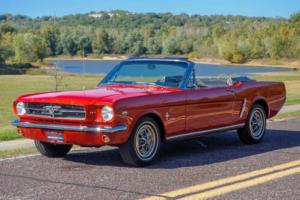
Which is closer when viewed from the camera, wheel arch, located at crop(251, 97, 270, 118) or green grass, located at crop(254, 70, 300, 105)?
wheel arch, located at crop(251, 97, 270, 118)

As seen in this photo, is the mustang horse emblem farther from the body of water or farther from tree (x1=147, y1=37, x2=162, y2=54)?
tree (x1=147, y1=37, x2=162, y2=54)

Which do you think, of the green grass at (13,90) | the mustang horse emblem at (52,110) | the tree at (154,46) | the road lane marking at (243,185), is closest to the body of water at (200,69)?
the tree at (154,46)

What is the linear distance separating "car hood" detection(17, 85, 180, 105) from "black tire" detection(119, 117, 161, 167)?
0.41m

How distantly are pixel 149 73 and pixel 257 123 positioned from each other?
92.8 inches

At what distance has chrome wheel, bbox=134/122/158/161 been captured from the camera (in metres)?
7.97

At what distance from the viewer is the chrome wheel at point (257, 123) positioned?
10.4 meters

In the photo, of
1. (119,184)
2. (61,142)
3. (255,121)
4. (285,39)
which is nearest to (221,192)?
(119,184)

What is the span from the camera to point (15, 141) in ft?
35.6

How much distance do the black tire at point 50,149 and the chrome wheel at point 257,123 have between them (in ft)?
10.9

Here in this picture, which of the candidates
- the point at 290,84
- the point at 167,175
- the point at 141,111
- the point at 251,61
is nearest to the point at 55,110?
the point at 141,111

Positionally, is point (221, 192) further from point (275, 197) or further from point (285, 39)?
point (285, 39)

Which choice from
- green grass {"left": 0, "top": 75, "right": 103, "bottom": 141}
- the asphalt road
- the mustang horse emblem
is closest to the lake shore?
green grass {"left": 0, "top": 75, "right": 103, "bottom": 141}

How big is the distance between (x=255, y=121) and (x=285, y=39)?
139871 mm

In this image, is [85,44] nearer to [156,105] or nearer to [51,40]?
[51,40]
